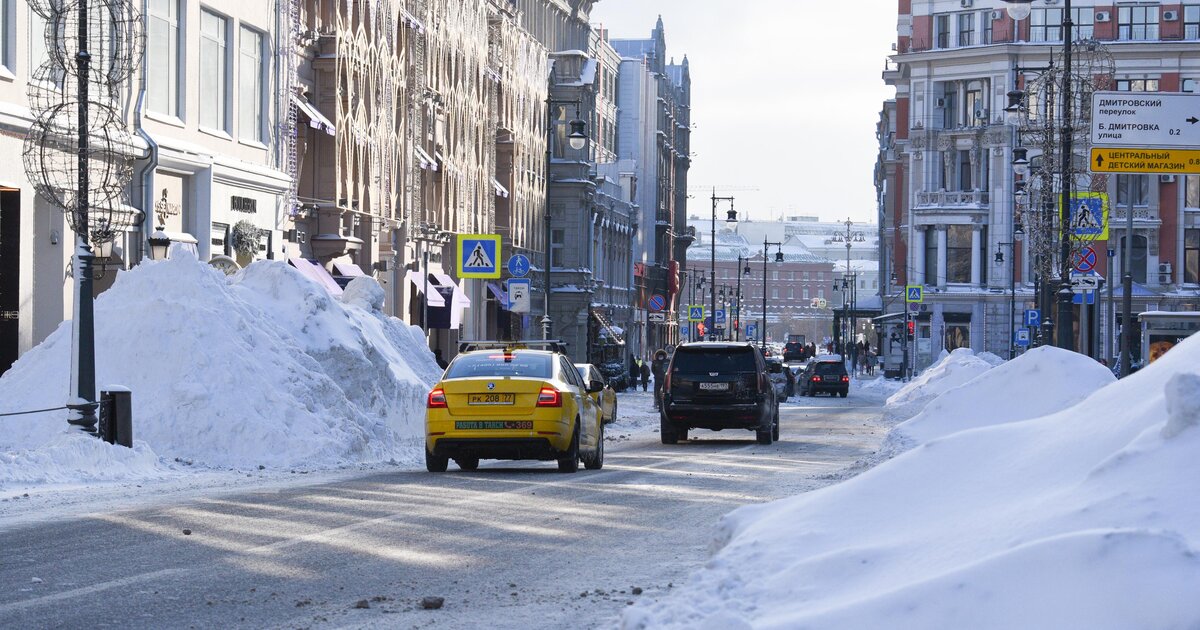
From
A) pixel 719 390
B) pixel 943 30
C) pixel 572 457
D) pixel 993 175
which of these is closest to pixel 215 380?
pixel 572 457

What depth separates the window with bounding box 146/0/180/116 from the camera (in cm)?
3434

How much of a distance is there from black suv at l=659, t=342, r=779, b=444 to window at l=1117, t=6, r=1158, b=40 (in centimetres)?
7082

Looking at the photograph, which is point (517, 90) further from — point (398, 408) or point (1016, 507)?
point (1016, 507)

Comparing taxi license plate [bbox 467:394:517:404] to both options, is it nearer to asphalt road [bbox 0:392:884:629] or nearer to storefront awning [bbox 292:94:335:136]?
asphalt road [bbox 0:392:884:629]

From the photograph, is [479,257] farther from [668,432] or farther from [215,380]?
[215,380]

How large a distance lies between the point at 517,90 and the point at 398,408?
4688 cm

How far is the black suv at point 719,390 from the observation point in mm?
29703

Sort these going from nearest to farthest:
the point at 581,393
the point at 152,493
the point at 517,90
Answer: the point at 152,493 < the point at 581,393 < the point at 517,90

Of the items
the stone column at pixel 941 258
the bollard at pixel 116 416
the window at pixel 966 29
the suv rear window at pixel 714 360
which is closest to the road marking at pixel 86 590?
the bollard at pixel 116 416

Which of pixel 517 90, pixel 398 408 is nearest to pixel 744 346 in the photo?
pixel 398 408

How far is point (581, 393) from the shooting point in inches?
853

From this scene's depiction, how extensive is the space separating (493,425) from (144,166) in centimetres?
1595

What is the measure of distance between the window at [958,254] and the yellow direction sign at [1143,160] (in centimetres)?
7102

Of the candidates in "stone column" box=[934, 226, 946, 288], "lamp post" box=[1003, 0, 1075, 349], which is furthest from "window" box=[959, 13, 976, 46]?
"lamp post" box=[1003, 0, 1075, 349]
